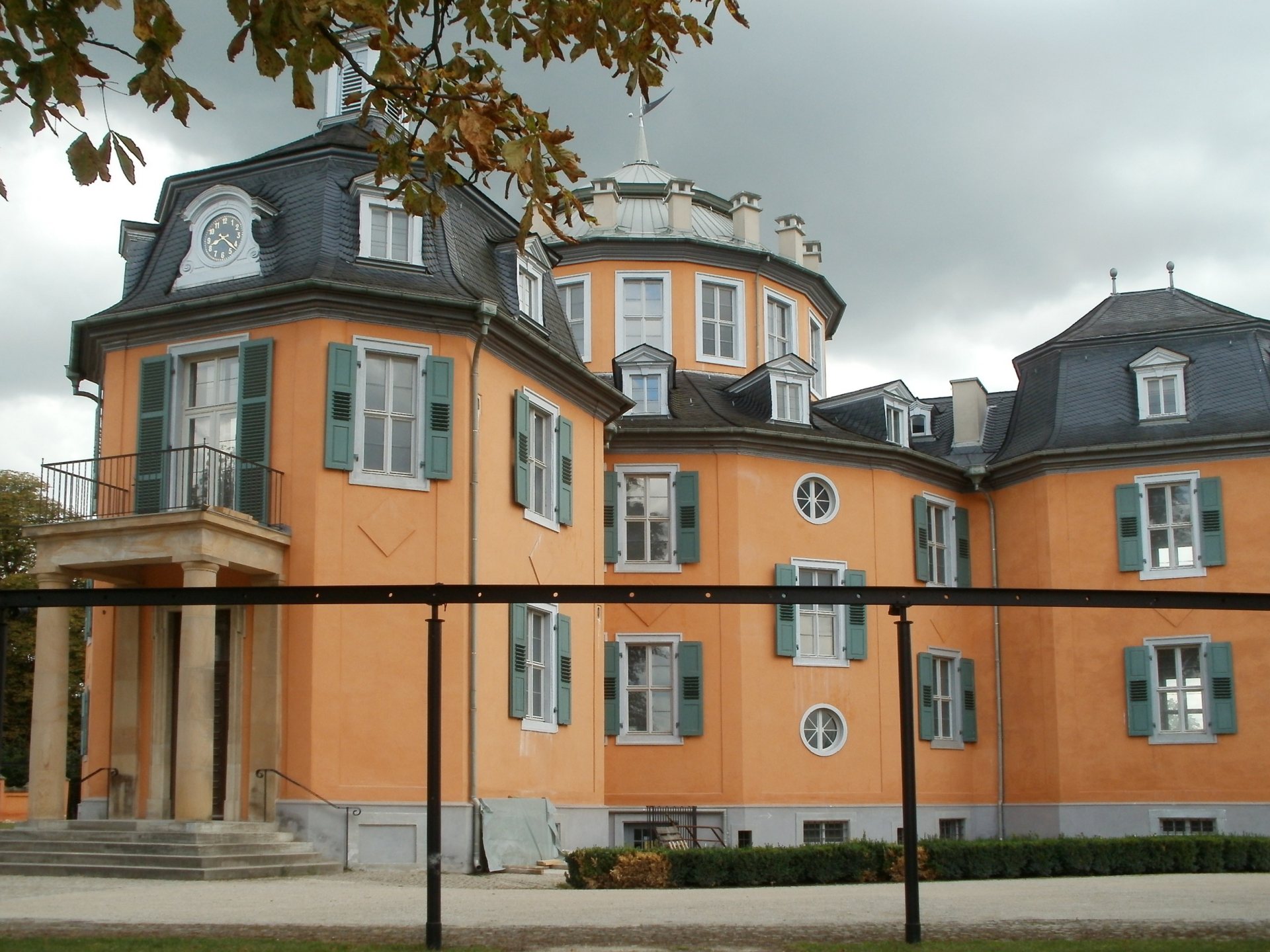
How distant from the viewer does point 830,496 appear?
94.8 feet

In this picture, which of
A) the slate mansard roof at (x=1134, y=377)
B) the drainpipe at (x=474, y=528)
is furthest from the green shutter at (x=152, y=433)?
the slate mansard roof at (x=1134, y=377)

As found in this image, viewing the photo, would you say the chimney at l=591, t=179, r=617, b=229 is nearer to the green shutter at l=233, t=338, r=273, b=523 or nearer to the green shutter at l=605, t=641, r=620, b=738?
the green shutter at l=605, t=641, r=620, b=738

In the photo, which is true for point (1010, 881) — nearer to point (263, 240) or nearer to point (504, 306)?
point (504, 306)

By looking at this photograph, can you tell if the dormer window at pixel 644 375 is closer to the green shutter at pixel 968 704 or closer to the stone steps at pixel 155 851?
the green shutter at pixel 968 704

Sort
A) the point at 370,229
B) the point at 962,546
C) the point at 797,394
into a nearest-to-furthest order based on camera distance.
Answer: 1. the point at 370,229
2. the point at 797,394
3. the point at 962,546

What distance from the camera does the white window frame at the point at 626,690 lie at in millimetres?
26812

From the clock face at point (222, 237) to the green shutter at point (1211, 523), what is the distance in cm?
1780

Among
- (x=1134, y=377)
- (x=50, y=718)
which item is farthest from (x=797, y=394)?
(x=50, y=718)

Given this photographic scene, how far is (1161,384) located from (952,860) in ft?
43.3

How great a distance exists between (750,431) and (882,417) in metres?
3.92

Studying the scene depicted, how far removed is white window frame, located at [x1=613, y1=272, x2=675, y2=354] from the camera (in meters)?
31.3

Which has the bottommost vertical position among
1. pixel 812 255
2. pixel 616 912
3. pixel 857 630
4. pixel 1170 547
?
pixel 616 912

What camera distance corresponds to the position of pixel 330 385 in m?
20.3

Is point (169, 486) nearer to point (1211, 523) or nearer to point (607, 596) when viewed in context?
point (607, 596)
